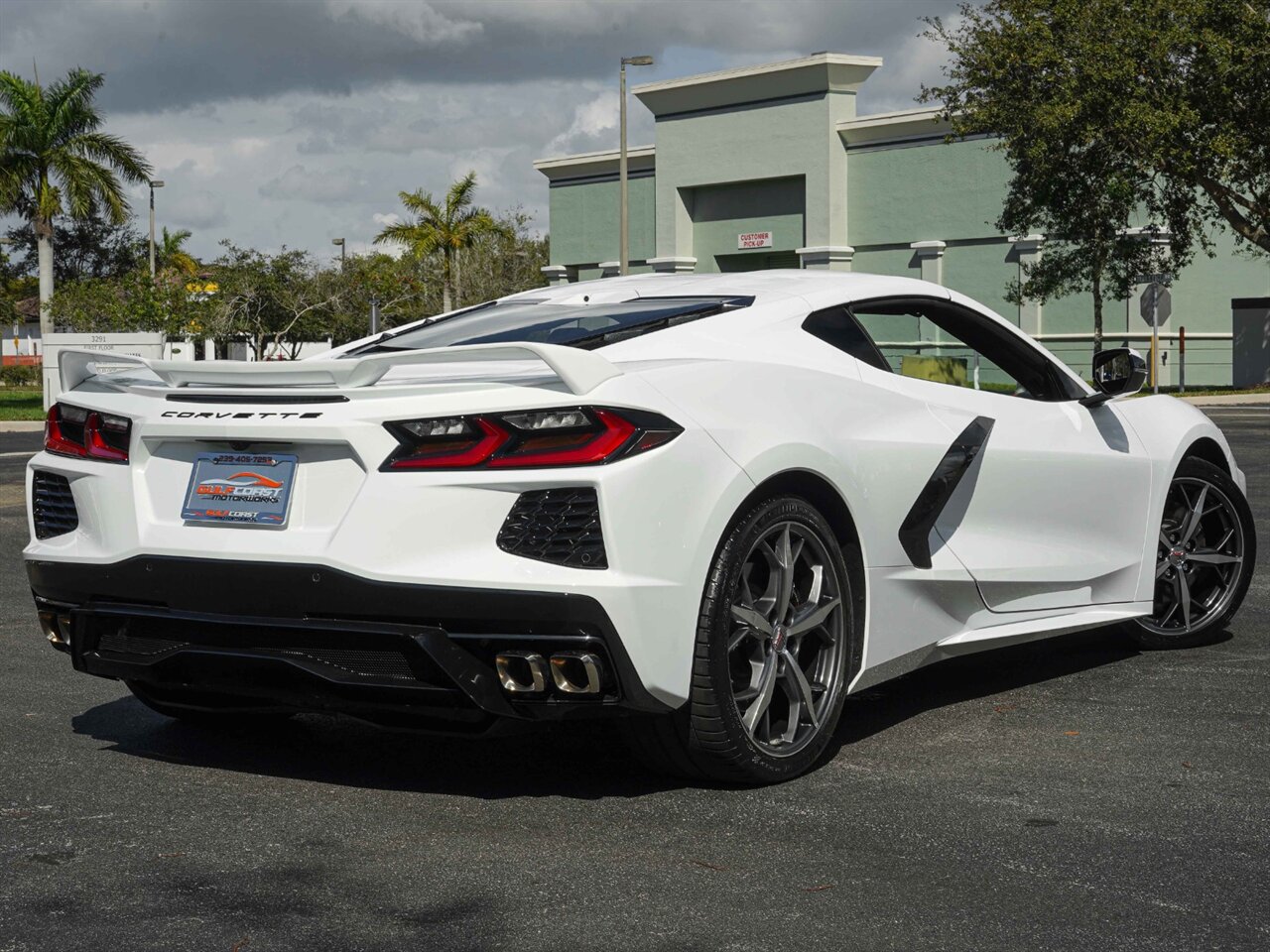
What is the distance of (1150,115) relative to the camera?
30781mm

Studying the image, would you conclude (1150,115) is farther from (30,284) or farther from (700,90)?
(30,284)

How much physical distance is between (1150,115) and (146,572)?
29.2m

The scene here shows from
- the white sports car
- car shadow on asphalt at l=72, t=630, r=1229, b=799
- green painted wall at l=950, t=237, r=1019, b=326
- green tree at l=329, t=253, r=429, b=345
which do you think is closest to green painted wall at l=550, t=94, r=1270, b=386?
green painted wall at l=950, t=237, r=1019, b=326

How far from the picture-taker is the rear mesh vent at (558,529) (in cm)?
409

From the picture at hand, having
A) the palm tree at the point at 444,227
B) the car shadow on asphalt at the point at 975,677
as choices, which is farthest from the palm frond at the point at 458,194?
the car shadow on asphalt at the point at 975,677

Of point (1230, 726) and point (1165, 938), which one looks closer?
point (1165, 938)

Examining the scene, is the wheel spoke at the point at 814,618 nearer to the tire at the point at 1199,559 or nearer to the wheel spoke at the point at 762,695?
the wheel spoke at the point at 762,695

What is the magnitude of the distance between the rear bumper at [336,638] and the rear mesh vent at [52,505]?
23 cm

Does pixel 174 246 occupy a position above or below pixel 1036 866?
above

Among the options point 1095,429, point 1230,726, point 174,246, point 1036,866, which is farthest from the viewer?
point 174,246

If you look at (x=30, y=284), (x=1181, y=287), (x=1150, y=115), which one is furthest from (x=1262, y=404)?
(x=30, y=284)

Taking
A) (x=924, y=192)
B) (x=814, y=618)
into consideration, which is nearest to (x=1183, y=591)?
(x=814, y=618)

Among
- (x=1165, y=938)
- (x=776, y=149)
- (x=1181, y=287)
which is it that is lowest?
(x=1165, y=938)

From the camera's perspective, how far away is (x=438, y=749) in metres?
5.22
